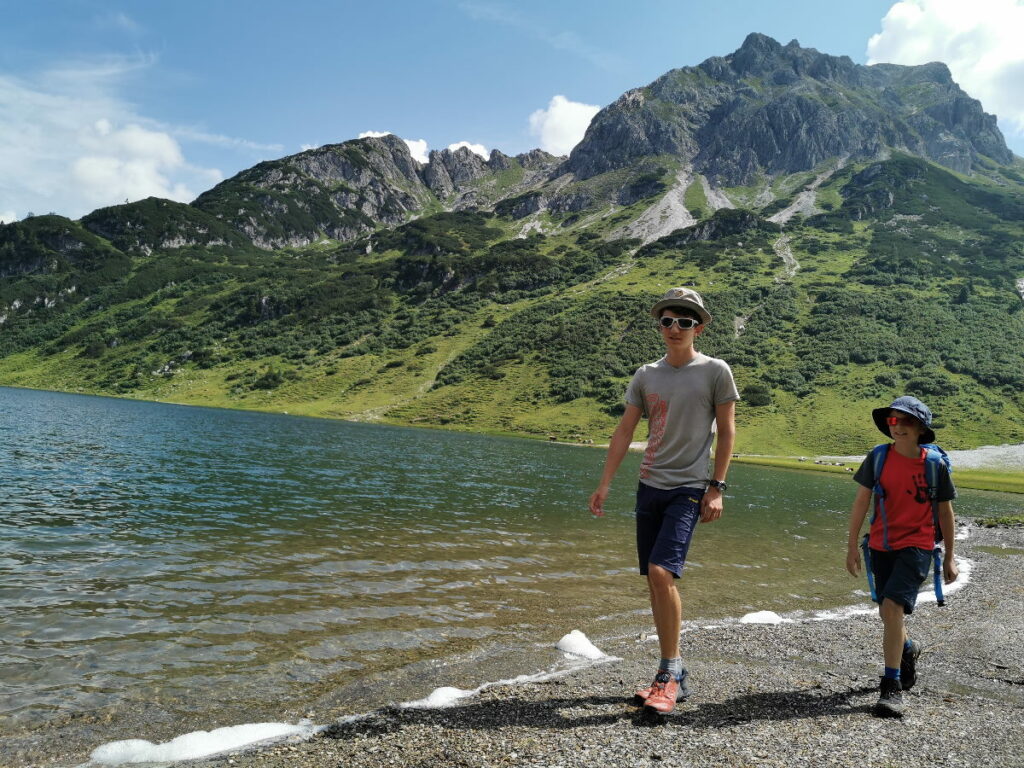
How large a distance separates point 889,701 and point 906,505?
2270 mm

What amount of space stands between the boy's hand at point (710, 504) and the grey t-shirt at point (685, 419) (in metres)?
0.13

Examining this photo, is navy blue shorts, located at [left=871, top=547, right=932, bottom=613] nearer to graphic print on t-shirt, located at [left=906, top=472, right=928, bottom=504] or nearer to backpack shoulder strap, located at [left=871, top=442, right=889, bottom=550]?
backpack shoulder strap, located at [left=871, top=442, right=889, bottom=550]

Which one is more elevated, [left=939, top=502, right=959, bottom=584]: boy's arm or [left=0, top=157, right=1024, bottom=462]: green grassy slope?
[left=0, top=157, right=1024, bottom=462]: green grassy slope

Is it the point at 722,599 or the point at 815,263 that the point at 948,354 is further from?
the point at 722,599

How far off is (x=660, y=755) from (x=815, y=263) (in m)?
215

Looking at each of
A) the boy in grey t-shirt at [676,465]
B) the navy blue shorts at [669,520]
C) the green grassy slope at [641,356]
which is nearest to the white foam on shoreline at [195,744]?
the boy in grey t-shirt at [676,465]

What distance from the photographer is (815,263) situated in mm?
189375

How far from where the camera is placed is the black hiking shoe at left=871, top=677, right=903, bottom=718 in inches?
251

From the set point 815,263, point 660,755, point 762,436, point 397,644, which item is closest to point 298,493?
point 397,644

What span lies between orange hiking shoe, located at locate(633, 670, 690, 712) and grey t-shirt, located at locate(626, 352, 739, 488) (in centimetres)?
218

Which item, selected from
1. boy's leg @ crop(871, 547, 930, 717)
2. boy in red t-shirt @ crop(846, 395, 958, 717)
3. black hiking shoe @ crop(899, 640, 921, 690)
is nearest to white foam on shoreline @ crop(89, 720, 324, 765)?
boy's leg @ crop(871, 547, 930, 717)

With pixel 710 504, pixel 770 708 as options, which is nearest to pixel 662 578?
pixel 710 504

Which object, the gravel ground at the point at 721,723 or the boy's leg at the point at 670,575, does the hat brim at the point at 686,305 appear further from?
the gravel ground at the point at 721,723

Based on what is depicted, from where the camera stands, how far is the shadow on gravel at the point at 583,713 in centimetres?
602
